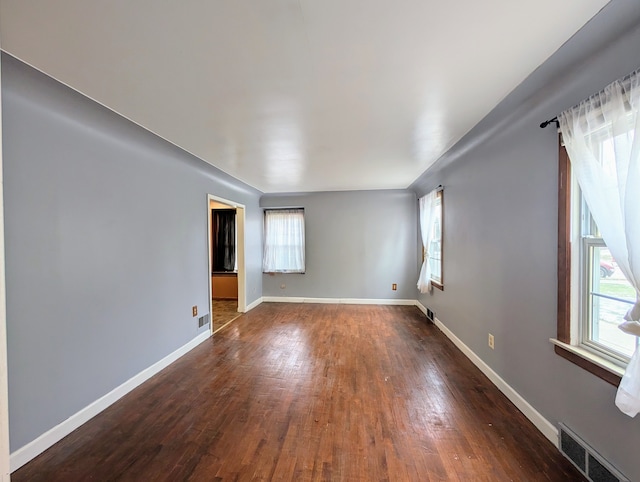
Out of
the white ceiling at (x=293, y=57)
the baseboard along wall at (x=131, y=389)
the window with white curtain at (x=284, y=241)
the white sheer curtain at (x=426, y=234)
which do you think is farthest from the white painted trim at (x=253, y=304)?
the white ceiling at (x=293, y=57)

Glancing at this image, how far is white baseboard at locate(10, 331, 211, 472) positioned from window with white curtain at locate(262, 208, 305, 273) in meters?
2.81

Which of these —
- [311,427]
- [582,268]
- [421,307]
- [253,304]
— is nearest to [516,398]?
[582,268]

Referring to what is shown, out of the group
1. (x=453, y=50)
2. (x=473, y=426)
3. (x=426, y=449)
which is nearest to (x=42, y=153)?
(x=453, y=50)

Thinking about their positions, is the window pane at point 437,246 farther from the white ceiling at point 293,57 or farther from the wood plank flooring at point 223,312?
the wood plank flooring at point 223,312

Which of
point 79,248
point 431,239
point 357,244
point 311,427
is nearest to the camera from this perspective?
point 311,427

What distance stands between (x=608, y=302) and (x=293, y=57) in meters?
2.13

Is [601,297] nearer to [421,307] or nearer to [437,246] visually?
[437,246]

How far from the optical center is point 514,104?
1819mm

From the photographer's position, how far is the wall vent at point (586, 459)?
51.3 inches

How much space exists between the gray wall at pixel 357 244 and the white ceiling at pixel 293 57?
2868mm

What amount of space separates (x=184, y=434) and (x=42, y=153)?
81.2 inches

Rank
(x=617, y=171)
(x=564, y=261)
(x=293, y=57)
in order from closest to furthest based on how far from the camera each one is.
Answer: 1. (x=617, y=171)
2. (x=293, y=57)
3. (x=564, y=261)

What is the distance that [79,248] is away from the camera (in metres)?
1.93

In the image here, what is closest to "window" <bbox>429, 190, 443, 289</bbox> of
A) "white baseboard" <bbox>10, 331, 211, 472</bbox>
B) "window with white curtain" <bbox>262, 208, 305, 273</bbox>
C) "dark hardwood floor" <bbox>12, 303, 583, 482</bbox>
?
"dark hardwood floor" <bbox>12, 303, 583, 482</bbox>
